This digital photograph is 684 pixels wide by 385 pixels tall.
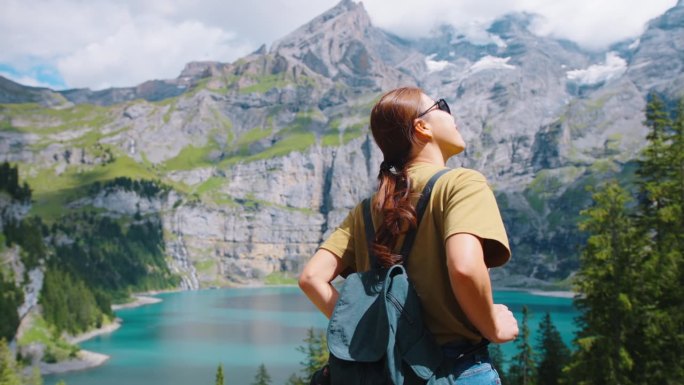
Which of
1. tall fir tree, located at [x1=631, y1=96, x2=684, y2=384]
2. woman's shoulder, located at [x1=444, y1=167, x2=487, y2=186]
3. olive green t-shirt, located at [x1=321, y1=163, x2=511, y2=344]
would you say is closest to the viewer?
olive green t-shirt, located at [x1=321, y1=163, x2=511, y2=344]

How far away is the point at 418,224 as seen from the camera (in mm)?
4258

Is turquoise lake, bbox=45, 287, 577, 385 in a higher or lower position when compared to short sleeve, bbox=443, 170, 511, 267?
lower

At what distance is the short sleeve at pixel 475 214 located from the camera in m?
3.74

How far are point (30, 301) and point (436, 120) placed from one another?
114m

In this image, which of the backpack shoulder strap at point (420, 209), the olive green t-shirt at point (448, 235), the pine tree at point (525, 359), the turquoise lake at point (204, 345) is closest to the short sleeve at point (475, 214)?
the olive green t-shirt at point (448, 235)

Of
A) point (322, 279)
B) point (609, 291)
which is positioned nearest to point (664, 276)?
point (609, 291)

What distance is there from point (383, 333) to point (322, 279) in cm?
98

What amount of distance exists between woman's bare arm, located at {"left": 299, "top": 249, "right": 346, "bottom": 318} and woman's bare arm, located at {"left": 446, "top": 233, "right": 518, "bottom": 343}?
1.14 metres

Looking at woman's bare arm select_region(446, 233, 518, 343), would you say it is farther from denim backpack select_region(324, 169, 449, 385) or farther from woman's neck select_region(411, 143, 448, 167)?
woman's neck select_region(411, 143, 448, 167)

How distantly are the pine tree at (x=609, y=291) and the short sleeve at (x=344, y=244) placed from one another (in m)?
17.7

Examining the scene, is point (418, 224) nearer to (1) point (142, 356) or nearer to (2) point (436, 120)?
(2) point (436, 120)

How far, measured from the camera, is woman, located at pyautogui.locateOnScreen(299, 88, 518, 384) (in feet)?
12.3

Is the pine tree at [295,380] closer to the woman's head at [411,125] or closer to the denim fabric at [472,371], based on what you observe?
the woman's head at [411,125]

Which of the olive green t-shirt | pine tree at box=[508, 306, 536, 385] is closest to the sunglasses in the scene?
the olive green t-shirt
